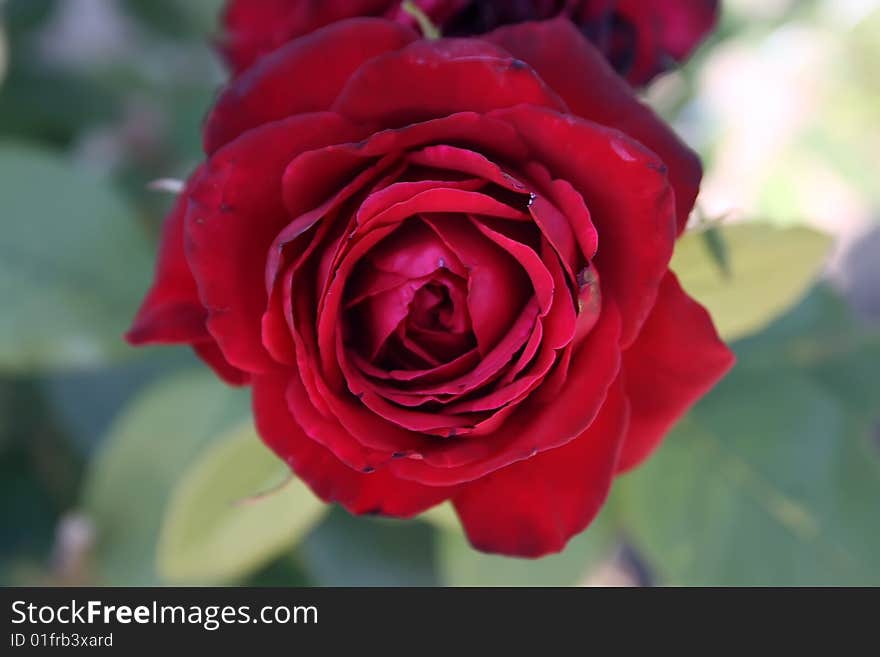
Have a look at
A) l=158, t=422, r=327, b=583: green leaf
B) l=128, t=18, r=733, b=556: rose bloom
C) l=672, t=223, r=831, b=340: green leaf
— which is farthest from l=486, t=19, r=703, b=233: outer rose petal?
l=158, t=422, r=327, b=583: green leaf

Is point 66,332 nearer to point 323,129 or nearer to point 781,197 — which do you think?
point 323,129

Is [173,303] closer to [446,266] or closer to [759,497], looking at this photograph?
[446,266]

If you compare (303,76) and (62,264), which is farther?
(62,264)

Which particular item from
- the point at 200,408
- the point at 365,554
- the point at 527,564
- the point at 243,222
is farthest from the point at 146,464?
the point at 243,222

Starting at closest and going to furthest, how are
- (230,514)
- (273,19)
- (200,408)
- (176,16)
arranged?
(273,19), (230,514), (200,408), (176,16)

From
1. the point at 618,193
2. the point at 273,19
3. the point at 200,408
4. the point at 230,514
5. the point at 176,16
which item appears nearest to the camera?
the point at 618,193

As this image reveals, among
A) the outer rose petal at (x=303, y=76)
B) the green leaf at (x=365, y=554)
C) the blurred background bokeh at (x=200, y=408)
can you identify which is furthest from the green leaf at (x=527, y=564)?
the outer rose petal at (x=303, y=76)
